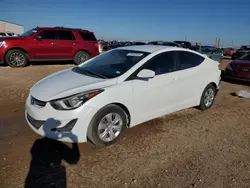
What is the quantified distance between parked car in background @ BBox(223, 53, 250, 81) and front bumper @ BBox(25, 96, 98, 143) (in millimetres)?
7809

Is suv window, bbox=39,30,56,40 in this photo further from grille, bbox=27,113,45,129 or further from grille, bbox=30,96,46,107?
grille, bbox=27,113,45,129

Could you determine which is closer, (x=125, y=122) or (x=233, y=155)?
(x=233, y=155)

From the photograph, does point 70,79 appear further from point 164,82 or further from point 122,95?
point 164,82

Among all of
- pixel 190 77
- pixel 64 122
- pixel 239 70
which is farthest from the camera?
pixel 239 70

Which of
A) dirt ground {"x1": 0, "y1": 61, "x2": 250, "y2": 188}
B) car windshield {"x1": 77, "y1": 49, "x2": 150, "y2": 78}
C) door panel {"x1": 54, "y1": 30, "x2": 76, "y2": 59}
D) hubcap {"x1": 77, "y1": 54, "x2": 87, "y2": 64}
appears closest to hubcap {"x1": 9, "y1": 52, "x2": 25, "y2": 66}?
door panel {"x1": 54, "y1": 30, "x2": 76, "y2": 59}

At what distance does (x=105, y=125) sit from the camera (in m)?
3.77

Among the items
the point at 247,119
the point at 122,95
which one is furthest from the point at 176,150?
the point at 247,119

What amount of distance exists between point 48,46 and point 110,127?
26.8ft

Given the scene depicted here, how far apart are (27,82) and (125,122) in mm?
5093

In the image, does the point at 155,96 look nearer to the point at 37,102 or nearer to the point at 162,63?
the point at 162,63

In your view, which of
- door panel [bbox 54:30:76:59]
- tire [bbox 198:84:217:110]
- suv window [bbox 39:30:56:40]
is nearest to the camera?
tire [bbox 198:84:217:110]

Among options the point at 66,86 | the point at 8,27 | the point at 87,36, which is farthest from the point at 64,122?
the point at 8,27

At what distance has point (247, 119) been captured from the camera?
542 cm

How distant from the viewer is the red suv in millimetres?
10164
